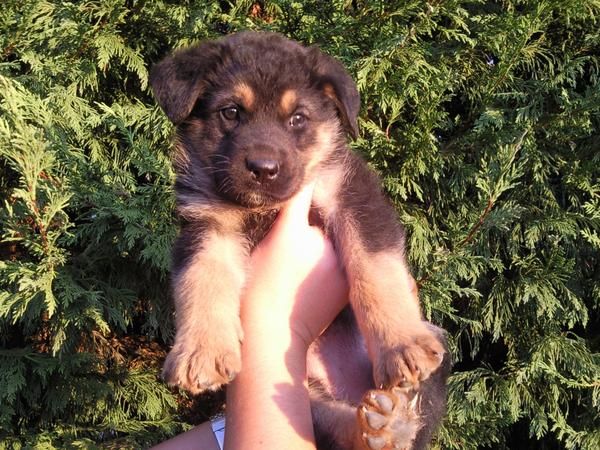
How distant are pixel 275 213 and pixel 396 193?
0.99m

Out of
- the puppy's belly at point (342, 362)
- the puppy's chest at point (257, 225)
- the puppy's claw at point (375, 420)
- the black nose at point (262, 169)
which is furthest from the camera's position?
the puppy's chest at point (257, 225)

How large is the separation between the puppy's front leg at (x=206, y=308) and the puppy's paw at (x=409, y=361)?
484 millimetres

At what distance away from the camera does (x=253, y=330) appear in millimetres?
2205

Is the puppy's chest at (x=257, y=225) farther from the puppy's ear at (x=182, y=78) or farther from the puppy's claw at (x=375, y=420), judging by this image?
the puppy's claw at (x=375, y=420)

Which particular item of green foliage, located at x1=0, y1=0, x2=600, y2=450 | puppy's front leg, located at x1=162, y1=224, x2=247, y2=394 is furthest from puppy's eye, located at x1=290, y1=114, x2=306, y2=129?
green foliage, located at x1=0, y1=0, x2=600, y2=450

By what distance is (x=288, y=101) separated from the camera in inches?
95.7

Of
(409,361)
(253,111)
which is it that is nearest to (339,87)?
(253,111)

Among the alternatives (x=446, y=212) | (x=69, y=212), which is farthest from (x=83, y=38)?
(x=446, y=212)

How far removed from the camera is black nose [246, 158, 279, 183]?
2.20m

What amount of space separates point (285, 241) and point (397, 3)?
5.24 feet

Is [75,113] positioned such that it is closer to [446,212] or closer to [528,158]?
[446,212]

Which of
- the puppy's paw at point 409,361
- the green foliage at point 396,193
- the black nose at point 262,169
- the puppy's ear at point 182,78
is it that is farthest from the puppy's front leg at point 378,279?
the green foliage at point 396,193

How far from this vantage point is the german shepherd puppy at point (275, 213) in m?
1.99

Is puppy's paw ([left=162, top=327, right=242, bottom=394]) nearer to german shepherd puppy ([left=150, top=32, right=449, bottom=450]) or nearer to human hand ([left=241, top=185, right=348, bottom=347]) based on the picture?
german shepherd puppy ([left=150, top=32, right=449, bottom=450])
